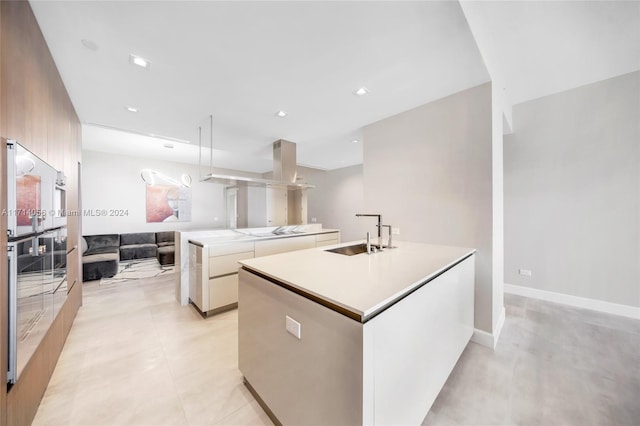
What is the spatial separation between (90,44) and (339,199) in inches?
224

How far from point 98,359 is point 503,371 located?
11.2 feet

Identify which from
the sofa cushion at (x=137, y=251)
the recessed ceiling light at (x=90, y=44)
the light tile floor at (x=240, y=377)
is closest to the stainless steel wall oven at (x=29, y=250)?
the light tile floor at (x=240, y=377)

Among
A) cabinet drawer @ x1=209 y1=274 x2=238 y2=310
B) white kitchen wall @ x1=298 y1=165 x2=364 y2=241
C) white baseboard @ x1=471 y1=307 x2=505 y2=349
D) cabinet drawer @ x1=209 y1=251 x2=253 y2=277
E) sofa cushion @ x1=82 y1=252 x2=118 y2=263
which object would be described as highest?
white kitchen wall @ x1=298 y1=165 x2=364 y2=241

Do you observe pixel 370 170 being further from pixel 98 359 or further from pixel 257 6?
pixel 98 359

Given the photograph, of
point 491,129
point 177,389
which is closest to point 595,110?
point 491,129

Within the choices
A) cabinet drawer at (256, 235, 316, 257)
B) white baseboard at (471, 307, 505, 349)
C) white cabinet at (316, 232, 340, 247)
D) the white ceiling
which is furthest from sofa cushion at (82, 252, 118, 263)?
white baseboard at (471, 307, 505, 349)

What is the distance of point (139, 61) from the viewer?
Result: 1812mm

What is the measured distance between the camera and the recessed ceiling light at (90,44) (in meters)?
1.60

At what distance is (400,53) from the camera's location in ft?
5.72

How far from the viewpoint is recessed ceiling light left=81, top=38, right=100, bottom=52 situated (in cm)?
160

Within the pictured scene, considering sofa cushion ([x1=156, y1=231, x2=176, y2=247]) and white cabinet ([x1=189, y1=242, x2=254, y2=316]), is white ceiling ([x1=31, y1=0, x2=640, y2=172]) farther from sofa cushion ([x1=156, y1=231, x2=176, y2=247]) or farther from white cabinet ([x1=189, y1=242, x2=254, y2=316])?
sofa cushion ([x1=156, y1=231, x2=176, y2=247])

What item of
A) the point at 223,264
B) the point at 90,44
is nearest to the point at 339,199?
the point at 223,264

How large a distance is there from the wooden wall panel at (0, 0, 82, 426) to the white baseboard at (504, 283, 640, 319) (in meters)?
4.95

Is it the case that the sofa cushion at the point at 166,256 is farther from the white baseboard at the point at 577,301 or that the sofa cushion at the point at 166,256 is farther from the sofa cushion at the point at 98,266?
the white baseboard at the point at 577,301
